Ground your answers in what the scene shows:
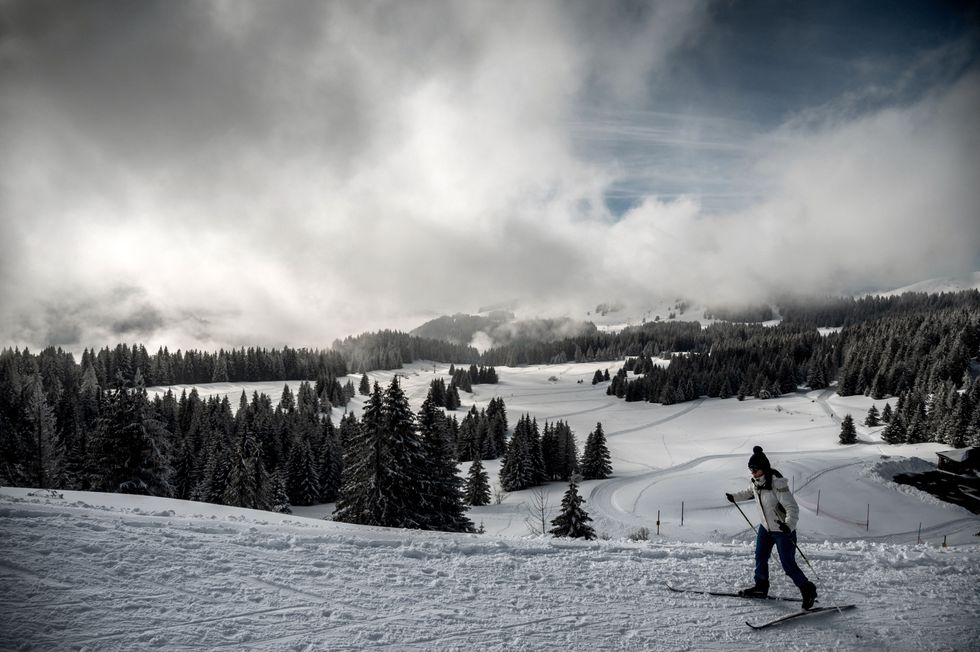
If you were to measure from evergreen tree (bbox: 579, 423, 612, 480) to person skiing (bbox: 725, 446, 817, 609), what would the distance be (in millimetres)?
51538

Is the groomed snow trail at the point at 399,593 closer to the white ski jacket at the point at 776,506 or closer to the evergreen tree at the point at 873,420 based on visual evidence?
the white ski jacket at the point at 776,506

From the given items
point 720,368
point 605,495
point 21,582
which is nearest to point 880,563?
point 21,582

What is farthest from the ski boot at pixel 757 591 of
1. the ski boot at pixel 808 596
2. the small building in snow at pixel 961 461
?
the small building in snow at pixel 961 461

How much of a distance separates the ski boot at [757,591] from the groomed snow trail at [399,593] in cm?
18

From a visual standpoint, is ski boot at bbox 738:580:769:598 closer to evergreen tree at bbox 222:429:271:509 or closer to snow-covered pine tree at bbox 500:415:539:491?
evergreen tree at bbox 222:429:271:509

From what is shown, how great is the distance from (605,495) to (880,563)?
43242mm

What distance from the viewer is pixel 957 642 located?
5730 mm

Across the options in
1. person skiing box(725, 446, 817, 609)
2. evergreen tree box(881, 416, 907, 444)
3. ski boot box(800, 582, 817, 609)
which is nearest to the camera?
ski boot box(800, 582, 817, 609)

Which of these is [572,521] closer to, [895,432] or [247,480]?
[247,480]

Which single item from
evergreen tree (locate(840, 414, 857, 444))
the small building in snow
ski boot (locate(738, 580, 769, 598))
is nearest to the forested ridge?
evergreen tree (locate(840, 414, 857, 444))

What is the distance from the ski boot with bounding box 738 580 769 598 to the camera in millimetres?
6719

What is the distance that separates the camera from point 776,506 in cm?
678

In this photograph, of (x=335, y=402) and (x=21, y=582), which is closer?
(x=21, y=582)

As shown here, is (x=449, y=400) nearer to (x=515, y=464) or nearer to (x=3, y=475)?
(x=515, y=464)
